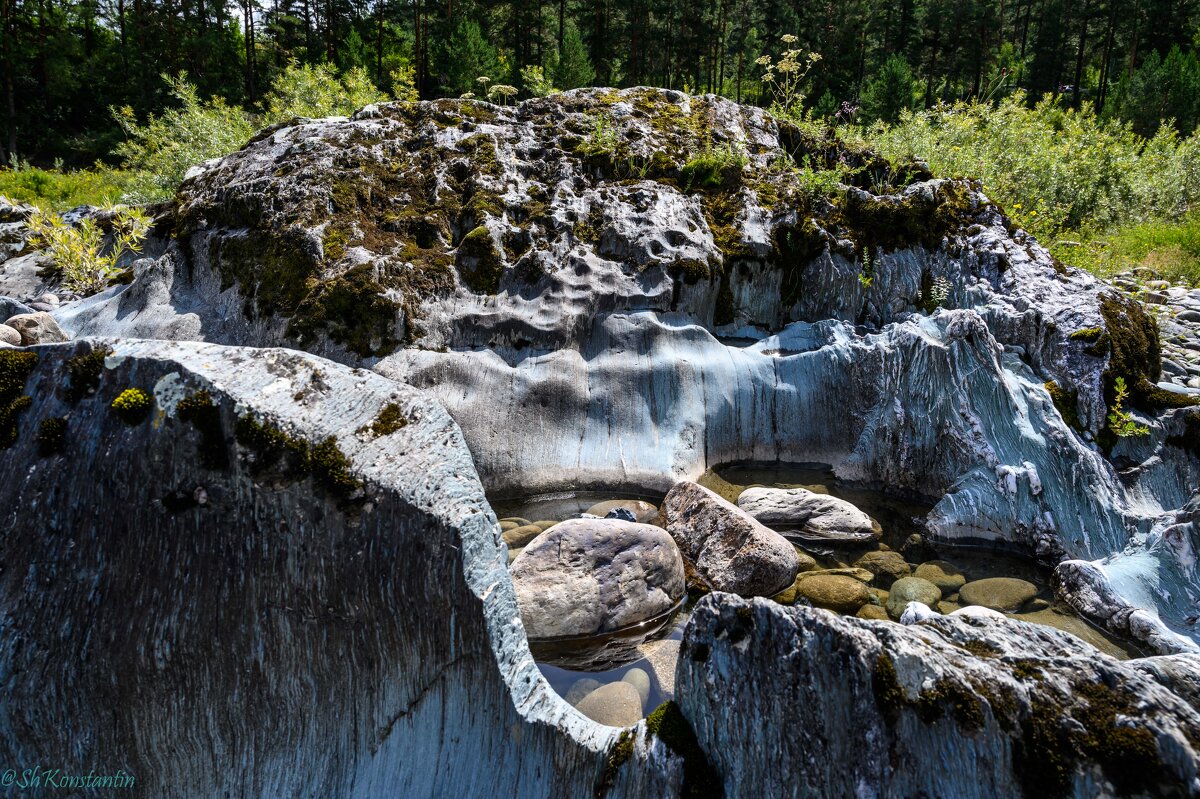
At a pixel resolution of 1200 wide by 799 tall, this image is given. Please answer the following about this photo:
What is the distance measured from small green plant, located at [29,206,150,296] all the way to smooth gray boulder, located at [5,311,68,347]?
3.85ft

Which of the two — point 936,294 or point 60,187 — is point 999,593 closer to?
point 936,294

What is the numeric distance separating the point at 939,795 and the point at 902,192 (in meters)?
7.54

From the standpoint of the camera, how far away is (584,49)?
120ft

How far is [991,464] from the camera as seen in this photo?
5.87m

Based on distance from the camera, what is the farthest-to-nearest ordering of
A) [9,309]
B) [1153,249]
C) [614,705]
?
[1153,249]
[9,309]
[614,705]

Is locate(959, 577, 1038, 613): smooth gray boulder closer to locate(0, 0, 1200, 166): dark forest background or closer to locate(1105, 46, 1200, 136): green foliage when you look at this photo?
locate(0, 0, 1200, 166): dark forest background

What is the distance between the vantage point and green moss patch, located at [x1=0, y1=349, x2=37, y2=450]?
249cm

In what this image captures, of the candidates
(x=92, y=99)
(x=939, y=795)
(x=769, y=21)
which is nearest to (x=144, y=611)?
(x=939, y=795)

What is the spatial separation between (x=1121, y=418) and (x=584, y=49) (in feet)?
124

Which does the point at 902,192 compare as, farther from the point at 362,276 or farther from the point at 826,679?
the point at 826,679

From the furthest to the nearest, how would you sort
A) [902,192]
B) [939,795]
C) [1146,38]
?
[1146,38] → [902,192] → [939,795]

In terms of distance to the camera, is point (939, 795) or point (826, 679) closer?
point (939, 795)

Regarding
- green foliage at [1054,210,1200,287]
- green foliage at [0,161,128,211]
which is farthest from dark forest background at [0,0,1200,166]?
green foliage at [1054,210,1200,287]

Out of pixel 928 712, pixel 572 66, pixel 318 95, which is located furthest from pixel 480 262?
pixel 572 66
